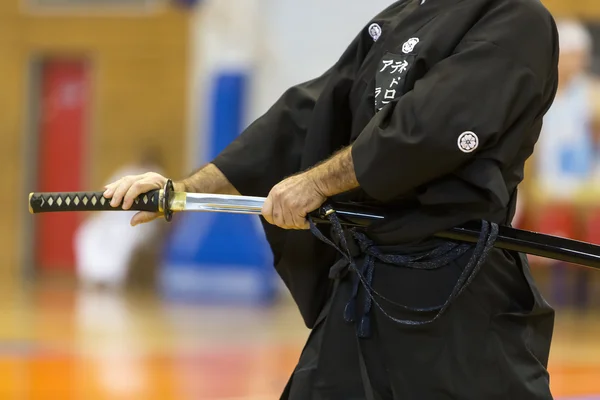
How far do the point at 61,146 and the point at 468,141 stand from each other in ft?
33.7

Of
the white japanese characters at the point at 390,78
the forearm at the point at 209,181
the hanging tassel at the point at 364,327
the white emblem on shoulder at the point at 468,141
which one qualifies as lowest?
the hanging tassel at the point at 364,327

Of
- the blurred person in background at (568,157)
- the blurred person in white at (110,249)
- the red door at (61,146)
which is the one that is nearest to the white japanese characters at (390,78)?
the blurred person in background at (568,157)

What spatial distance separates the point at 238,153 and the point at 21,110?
9612 millimetres

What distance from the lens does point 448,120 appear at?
6.31ft

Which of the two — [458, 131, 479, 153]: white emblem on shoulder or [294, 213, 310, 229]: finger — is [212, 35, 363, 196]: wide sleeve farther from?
[458, 131, 479, 153]: white emblem on shoulder

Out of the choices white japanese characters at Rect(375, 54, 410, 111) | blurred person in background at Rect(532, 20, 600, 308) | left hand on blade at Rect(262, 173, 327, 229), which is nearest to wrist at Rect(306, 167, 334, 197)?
left hand on blade at Rect(262, 173, 327, 229)

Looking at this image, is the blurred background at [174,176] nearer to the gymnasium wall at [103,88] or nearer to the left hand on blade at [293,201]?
the gymnasium wall at [103,88]

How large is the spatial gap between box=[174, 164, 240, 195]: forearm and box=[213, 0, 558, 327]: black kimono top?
0.37 metres

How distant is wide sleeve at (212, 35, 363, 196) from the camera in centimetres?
249

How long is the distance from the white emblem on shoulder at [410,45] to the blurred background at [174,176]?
8.76 ft

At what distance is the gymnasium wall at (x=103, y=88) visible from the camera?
11.1 meters

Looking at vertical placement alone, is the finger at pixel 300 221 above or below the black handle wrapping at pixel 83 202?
above

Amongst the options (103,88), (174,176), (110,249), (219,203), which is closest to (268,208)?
(219,203)

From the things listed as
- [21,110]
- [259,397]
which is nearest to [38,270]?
[21,110]
